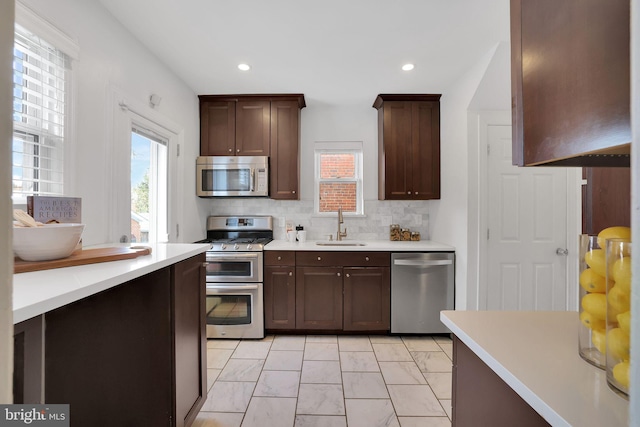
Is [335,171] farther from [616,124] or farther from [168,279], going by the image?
[616,124]

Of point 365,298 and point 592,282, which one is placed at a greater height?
point 592,282

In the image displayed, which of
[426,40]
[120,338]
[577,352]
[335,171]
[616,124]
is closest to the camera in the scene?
[616,124]

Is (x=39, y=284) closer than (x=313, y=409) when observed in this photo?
Yes

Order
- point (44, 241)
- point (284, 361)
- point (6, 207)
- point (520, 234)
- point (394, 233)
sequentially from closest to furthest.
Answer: point (6, 207), point (44, 241), point (284, 361), point (520, 234), point (394, 233)

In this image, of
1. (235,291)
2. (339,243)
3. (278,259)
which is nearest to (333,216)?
(339,243)

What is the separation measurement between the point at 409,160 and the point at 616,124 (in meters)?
2.88

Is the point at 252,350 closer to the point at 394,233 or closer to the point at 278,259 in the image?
the point at 278,259

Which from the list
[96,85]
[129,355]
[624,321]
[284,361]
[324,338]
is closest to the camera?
[624,321]

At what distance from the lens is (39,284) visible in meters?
0.83

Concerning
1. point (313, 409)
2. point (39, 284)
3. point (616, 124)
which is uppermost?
point (616, 124)

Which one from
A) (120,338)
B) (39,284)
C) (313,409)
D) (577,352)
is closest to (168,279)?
(120,338)

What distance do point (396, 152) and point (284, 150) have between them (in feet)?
Answer: 4.10

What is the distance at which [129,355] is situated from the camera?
1.36 metres

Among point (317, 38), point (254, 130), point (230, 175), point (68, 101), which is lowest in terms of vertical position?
point (230, 175)
